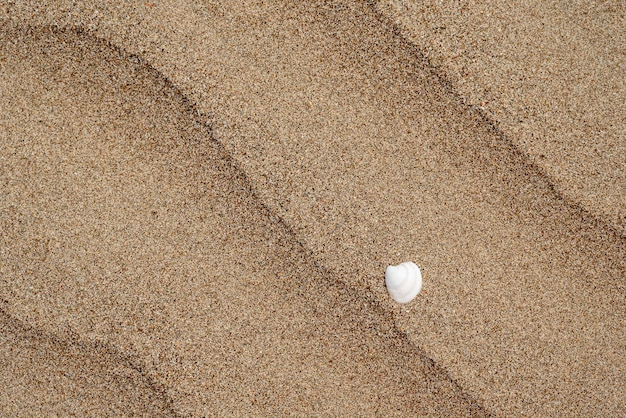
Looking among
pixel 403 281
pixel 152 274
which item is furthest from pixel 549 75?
pixel 152 274

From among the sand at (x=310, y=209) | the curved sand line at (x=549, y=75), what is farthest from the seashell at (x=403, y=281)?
the curved sand line at (x=549, y=75)

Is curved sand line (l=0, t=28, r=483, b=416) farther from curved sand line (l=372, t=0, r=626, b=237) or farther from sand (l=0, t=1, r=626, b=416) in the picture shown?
curved sand line (l=372, t=0, r=626, b=237)

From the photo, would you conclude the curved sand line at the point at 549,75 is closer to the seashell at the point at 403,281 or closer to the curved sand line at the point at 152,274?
the seashell at the point at 403,281

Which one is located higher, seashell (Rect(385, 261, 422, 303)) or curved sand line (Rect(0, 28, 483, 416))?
seashell (Rect(385, 261, 422, 303))

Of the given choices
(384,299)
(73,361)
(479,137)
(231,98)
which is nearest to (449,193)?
(479,137)

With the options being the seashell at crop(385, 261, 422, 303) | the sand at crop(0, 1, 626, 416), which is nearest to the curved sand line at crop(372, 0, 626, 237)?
the sand at crop(0, 1, 626, 416)

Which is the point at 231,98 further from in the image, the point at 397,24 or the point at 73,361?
the point at 73,361

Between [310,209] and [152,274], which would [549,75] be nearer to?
[310,209]
